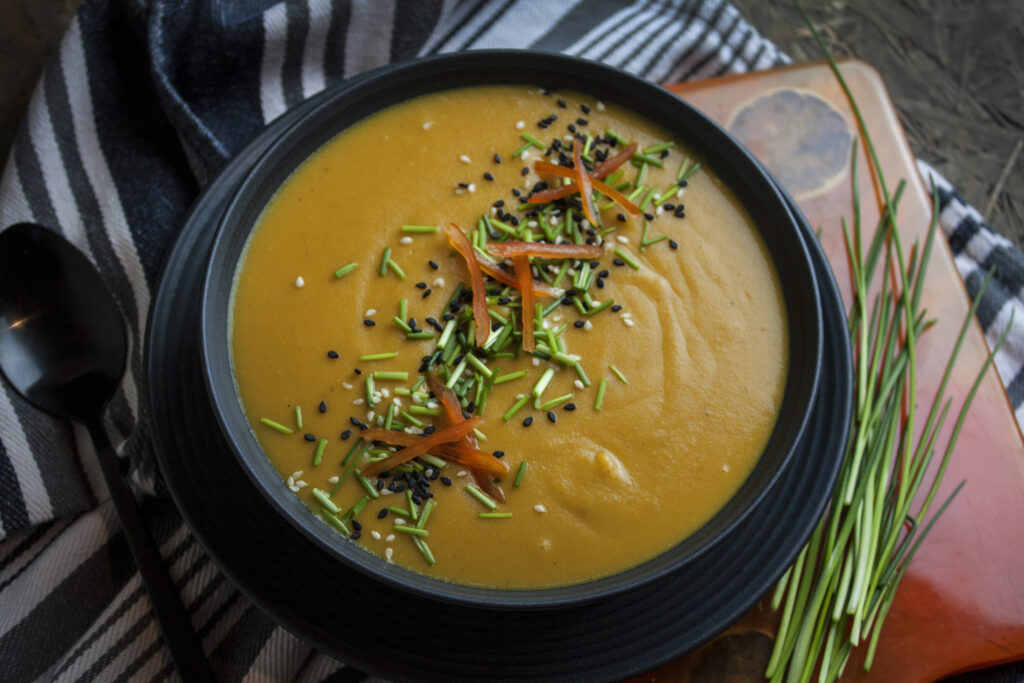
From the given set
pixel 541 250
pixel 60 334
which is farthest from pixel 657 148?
pixel 60 334

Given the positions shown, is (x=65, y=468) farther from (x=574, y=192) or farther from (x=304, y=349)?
(x=574, y=192)

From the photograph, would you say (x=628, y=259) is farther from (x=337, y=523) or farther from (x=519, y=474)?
(x=337, y=523)

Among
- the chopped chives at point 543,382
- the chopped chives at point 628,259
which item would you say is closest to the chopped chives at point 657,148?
the chopped chives at point 628,259

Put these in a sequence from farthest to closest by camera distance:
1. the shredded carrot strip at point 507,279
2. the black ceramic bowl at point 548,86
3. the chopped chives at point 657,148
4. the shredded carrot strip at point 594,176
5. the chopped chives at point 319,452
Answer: the chopped chives at point 657,148, the shredded carrot strip at point 594,176, the shredded carrot strip at point 507,279, the chopped chives at point 319,452, the black ceramic bowl at point 548,86

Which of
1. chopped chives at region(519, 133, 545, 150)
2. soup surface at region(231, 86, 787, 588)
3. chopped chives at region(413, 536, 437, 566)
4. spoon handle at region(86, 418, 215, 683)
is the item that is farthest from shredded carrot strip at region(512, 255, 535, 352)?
spoon handle at region(86, 418, 215, 683)

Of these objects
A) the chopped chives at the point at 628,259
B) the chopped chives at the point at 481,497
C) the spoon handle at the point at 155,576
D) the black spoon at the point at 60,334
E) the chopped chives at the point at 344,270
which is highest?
the chopped chives at the point at 628,259

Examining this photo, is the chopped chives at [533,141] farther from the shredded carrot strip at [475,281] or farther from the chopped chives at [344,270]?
the chopped chives at [344,270]
